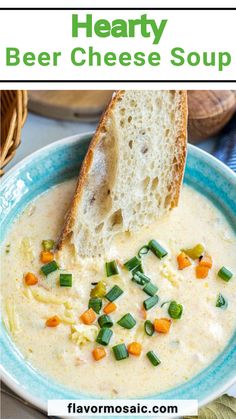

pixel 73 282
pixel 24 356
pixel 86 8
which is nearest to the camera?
pixel 24 356

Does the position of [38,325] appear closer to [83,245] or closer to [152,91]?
[83,245]

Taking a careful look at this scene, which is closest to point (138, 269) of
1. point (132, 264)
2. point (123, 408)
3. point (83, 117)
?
point (132, 264)

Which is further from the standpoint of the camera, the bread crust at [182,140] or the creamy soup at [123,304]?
the bread crust at [182,140]

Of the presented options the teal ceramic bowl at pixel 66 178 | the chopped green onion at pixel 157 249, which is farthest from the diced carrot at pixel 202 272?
the teal ceramic bowl at pixel 66 178

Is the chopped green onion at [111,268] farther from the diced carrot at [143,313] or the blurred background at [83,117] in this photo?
the blurred background at [83,117]

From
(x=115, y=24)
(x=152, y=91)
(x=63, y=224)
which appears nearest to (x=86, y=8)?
(x=115, y=24)

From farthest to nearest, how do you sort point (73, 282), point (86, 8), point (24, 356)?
point (86, 8) < point (73, 282) < point (24, 356)

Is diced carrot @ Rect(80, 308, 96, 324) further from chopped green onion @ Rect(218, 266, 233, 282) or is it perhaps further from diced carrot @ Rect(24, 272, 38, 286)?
chopped green onion @ Rect(218, 266, 233, 282)

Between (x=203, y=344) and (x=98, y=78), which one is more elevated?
(x=98, y=78)
